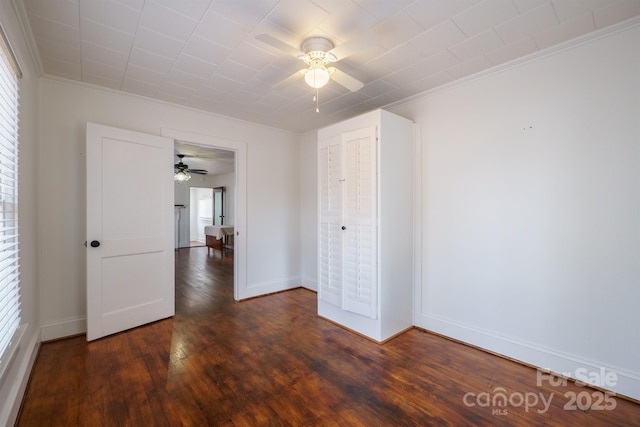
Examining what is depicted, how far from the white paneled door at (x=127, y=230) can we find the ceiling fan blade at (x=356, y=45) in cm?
228

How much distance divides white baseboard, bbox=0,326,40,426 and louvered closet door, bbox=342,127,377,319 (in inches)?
95.2

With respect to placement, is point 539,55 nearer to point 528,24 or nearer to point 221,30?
point 528,24

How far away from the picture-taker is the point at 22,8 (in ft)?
5.62

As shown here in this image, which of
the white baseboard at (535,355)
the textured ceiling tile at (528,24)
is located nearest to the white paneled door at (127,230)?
the white baseboard at (535,355)

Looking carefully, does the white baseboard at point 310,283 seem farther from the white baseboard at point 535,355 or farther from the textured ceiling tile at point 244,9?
the textured ceiling tile at point 244,9

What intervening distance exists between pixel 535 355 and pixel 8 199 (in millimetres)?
3961

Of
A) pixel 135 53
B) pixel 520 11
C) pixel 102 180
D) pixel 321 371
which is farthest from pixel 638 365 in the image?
pixel 102 180

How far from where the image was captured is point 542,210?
225 centimetres

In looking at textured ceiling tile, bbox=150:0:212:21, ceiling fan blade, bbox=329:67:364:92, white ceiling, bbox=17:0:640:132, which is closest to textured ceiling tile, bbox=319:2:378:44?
white ceiling, bbox=17:0:640:132

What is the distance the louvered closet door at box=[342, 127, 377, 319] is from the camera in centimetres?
266

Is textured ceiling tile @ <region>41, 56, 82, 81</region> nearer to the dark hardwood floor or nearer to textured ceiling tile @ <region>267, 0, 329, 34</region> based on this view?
textured ceiling tile @ <region>267, 0, 329, 34</region>

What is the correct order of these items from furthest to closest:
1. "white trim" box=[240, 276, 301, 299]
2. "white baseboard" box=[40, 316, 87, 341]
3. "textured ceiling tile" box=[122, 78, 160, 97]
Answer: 1. "white trim" box=[240, 276, 301, 299]
2. "textured ceiling tile" box=[122, 78, 160, 97]
3. "white baseboard" box=[40, 316, 87, 341]

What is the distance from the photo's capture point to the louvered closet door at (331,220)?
117 inches

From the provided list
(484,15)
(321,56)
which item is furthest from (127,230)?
(484,15)
